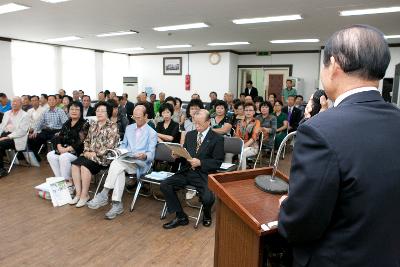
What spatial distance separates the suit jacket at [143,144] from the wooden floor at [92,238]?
1.80 feet

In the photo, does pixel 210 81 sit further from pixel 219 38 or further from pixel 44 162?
pixel 44 162

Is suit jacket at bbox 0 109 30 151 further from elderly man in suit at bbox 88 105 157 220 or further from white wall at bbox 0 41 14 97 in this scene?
white wall at bbox 0 41 14 97

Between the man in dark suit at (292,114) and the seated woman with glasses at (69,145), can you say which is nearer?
the seated woman with glasses at (69,145)

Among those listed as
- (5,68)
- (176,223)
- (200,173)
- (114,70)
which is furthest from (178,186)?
(114,70)

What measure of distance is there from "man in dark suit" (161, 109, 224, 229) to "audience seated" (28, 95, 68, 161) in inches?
136

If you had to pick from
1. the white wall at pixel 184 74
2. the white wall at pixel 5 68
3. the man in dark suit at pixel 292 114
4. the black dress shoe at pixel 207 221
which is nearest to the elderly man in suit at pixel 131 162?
the black dress shoe at pixel 207 221

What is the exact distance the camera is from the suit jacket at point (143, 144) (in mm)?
3791

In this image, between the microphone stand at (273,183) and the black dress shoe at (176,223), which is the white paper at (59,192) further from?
the microphone stand at (273,183)

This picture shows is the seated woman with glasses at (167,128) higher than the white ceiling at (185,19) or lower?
lower

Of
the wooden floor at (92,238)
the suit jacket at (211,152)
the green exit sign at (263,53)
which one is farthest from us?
the green exit sign at (263,53)

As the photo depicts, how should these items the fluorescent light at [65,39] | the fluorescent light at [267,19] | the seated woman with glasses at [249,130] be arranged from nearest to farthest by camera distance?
the seated woman with glasses at [249,130] → the fluorescent light at [267,19] → the fluorescent light at [65,39]

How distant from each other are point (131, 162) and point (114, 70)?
33.4 ft

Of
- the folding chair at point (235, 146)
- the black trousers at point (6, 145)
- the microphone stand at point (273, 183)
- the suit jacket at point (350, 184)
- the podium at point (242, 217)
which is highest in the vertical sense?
the suit jacket at point (350, 184)

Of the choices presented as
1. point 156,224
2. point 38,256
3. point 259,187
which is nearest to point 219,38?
point 156,224
